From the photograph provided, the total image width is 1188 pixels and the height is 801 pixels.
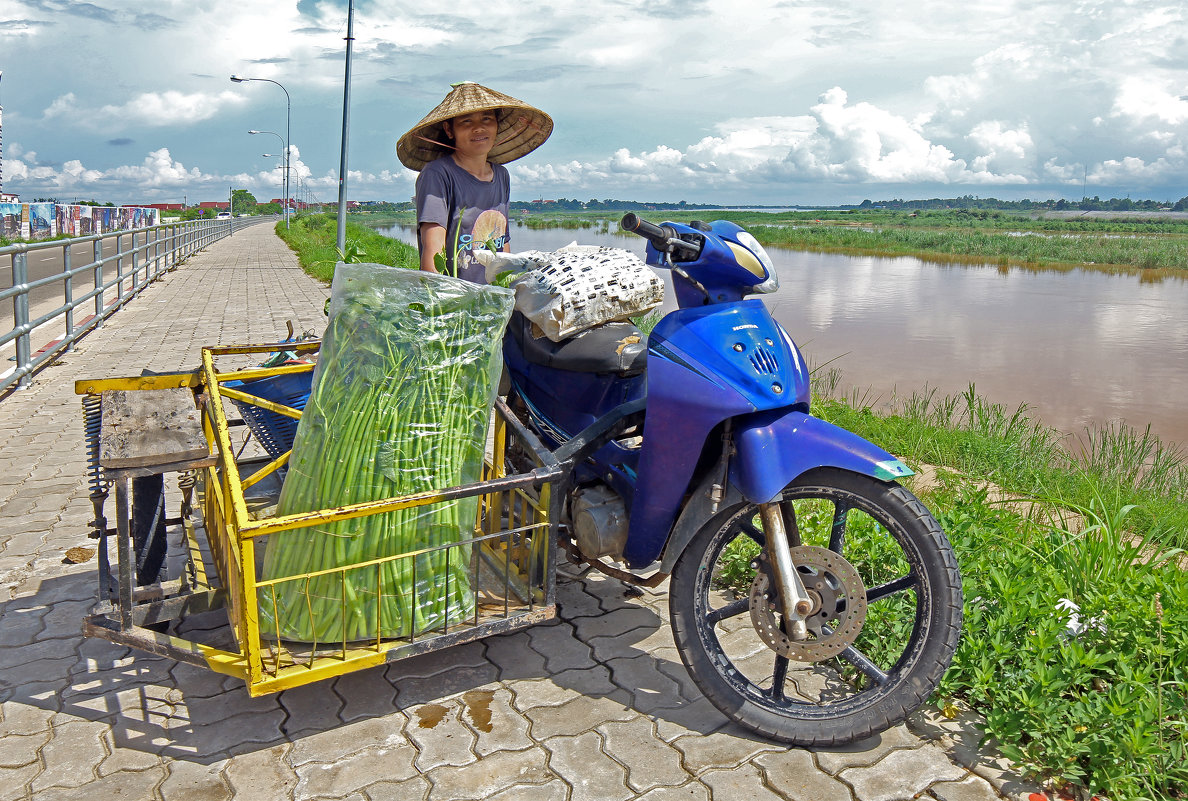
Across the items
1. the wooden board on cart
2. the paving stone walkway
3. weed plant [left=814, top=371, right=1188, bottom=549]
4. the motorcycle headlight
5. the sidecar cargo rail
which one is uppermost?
the motorcycle headlight

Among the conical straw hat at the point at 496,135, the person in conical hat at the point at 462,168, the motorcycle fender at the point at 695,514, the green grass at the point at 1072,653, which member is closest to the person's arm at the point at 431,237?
the person in conical hat at the point at 462,168

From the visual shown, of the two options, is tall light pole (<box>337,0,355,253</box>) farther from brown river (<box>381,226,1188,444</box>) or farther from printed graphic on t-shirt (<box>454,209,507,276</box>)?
printed graphic on t-shirt (<box>454,209,507,276</box>)

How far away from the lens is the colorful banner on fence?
3300 centimetres

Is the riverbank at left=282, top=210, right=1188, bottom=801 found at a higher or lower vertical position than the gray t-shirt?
lower

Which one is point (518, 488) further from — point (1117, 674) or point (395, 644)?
point (1117, 674)

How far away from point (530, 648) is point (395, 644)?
65cm

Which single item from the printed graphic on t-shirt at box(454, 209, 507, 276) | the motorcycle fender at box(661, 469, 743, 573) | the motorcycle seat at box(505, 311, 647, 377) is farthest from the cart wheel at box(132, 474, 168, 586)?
the motorcycle fender at box(661, 469, 743, 573)

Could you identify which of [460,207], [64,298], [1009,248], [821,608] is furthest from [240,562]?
[1009,248]

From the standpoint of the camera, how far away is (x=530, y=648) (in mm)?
2887

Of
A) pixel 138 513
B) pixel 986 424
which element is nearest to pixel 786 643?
pixel 138 513

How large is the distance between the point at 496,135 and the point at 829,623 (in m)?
2.62

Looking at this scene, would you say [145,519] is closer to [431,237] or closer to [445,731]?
[445,731]

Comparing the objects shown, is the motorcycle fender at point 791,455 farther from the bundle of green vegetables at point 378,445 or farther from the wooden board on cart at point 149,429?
the wooden board on cart at point 149,429

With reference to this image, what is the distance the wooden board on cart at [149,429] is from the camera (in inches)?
86.5
